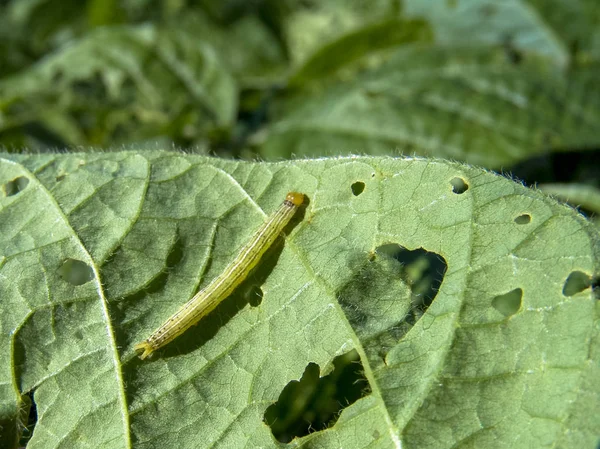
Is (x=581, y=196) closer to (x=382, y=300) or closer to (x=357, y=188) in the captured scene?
(x=357, y=188)

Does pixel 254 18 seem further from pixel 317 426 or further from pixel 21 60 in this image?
pixel 317 426

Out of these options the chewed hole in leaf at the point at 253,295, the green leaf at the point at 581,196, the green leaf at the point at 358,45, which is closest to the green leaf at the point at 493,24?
the green leaf at the point at 358,45

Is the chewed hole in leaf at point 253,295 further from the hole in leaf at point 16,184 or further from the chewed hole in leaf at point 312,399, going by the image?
the hole in leaf at point 16,184

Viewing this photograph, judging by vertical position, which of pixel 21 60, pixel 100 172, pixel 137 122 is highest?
pixel 100 172

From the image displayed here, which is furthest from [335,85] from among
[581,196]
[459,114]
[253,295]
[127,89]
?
[253,295]

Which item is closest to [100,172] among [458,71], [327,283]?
[327,283]

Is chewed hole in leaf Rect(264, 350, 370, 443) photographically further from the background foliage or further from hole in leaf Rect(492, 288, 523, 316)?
the background foliage

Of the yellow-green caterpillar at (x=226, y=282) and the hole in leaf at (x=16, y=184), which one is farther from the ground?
the hole in leaf at (x=16, y=184)
